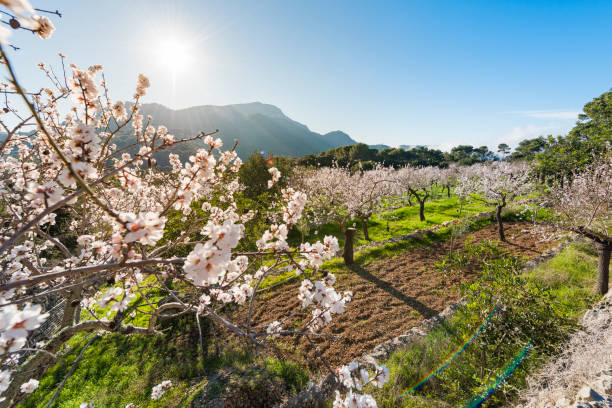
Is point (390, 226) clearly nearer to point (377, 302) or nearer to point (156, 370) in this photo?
point (377, 302)

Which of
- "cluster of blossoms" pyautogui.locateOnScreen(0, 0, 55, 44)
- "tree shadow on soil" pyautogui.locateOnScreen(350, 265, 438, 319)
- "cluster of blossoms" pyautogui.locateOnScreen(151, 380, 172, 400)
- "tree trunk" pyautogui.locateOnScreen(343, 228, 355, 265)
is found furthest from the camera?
"tree trunk" pyautogui.locateOnScreen(343, 228, 355, 265)

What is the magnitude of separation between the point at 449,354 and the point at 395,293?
2.53 metres

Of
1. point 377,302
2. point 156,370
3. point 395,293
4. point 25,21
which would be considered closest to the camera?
point 25,21

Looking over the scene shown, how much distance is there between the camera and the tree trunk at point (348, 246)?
876 centimetres

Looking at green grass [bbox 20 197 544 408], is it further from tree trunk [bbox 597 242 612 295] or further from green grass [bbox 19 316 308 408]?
tree trunk [bbox 597 242 612 295]

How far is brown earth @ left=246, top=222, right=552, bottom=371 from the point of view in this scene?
5.12m

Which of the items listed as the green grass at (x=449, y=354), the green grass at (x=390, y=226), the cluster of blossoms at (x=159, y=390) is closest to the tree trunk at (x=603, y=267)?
the green grass at (x=449, y=354)

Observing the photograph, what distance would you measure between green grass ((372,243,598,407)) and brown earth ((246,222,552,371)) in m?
0.75

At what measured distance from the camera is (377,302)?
6566 millimetres

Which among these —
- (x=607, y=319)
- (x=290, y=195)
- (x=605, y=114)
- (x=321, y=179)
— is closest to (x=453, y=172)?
(x=605, y=114)

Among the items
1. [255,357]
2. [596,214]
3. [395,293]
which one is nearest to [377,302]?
[395,293]

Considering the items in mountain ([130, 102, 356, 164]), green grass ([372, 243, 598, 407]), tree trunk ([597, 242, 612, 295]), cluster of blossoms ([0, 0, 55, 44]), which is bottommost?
green grass ([372, 243, 598, 407])

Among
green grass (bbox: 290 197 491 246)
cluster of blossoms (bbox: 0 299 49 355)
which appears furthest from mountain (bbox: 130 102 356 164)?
cluster of blossoms (bbox: 0 299 49 355)

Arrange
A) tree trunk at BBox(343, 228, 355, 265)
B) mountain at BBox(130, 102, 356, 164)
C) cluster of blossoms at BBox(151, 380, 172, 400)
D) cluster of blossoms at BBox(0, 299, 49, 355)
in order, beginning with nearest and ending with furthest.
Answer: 1. cluster of blossoms at BBox(0, 299, 49, 355)
2. cluster of blossoms at BBox(151, 380, 172, 400)
3. tree trunk at BBox(343, 228, 355, 265)
4. mountain at BBox(130, 102, 356, 164)
